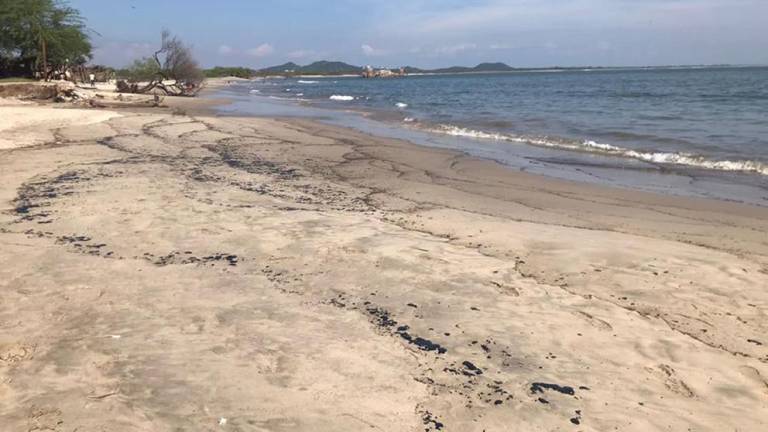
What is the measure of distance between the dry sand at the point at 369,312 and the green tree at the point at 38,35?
35.8 meters

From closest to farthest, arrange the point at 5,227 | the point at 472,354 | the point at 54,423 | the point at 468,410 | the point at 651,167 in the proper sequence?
the point at 54,423 < the point at 468,410 < the point at 472,354 < the point at 5,227 < the point at 651,167

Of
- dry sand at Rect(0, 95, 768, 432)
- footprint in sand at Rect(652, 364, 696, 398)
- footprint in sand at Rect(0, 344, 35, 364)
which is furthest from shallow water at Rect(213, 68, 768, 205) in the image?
footprint in sand at Rect(0, 344, 35, 364)

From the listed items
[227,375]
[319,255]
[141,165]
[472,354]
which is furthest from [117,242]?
[141,165]

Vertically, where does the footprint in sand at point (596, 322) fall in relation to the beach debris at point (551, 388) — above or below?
above

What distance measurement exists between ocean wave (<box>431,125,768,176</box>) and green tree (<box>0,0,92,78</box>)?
104ft

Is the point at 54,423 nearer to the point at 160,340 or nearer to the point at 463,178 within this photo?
the point at 160,340

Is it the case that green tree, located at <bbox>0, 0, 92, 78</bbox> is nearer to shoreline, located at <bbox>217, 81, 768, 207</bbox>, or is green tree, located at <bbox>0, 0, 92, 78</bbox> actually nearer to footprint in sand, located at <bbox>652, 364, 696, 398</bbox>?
shoreline, located at <bbox>217, 81, 768, 207</bbox>

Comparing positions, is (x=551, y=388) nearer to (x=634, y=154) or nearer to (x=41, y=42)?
(x=634, y=154)

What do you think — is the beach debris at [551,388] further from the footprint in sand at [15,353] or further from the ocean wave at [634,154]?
the ocean wave at [634,154]

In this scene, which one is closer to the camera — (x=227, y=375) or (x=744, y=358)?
(x=227, y=375)

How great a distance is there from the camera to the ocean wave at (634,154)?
12422mm

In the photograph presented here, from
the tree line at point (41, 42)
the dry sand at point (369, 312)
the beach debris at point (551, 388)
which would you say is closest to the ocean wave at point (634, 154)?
the dry sand at point (369, 312)

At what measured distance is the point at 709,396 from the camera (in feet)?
11.0

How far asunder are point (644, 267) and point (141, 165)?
29.5 ft
